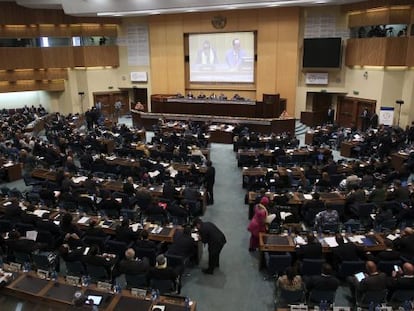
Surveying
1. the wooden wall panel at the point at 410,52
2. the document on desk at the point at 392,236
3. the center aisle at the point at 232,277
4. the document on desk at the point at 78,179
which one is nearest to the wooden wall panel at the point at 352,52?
the wooden wall panel at the point at 410,52

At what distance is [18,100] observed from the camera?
29.5 meters

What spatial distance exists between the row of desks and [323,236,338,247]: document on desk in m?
3.62

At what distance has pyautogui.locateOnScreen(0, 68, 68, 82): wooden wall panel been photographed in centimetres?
2665

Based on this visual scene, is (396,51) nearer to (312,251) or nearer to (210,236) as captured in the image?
(312,251)

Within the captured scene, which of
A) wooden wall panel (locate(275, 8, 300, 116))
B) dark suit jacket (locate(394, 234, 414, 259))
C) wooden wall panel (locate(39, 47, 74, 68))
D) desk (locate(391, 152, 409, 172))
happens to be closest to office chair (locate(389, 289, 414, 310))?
dark suit jacket (locate(394, 234, 414, 259))

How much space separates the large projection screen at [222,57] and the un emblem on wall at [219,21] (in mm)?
665

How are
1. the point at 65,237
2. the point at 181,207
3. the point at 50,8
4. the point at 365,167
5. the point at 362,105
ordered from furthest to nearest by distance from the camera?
the point at 50,8
the point at 362,105
the point at 365,167
the point at 181,207
the point at 65,237

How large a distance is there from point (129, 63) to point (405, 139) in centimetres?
2073

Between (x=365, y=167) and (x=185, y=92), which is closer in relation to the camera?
(x=365, y=167)

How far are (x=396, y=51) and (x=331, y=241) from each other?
1605 centimetres

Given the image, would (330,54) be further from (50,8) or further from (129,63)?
(50,8)

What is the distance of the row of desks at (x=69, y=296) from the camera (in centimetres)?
→ 629

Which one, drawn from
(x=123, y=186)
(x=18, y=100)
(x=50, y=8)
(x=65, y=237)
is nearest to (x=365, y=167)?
(x=123, y=186)

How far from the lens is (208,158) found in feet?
55.5
